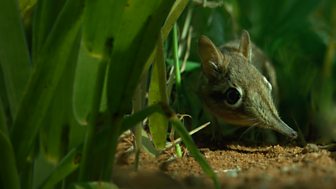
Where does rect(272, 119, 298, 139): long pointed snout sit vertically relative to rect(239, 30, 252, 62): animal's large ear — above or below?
below

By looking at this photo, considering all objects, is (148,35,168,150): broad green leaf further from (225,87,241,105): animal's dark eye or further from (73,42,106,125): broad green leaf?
(225,87,241,105): animal's dark eye

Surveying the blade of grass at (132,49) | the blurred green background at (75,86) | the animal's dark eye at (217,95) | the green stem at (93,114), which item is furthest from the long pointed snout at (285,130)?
the green stem at (93,114)

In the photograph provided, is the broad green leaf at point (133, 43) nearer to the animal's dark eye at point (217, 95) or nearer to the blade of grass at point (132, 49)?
the blade of grass at point (132, 49)

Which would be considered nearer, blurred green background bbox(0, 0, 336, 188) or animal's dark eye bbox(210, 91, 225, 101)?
blurred green background bbox(0, 0, 336, 188)

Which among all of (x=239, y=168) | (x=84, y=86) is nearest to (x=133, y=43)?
(x=84, y=86)

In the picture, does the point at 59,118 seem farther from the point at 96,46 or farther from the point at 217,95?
the point at 217,95

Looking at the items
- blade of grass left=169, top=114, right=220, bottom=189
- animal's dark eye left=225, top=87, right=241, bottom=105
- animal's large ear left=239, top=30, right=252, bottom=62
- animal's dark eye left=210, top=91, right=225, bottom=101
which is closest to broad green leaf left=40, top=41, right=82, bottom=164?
blade of grass left=169, top=114, right=220, bottom=189

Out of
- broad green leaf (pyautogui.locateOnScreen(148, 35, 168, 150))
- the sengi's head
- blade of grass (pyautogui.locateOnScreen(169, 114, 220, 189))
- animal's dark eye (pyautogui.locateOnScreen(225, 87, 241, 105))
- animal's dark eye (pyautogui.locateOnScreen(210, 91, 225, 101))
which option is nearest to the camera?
blade of grass (pyautogui.locateOnScreen(169, 114, 220, 189))
